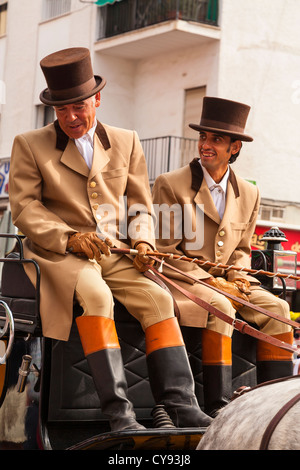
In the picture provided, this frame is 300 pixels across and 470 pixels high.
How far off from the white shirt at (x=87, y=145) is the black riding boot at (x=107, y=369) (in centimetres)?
104

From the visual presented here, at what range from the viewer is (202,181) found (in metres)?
5.34

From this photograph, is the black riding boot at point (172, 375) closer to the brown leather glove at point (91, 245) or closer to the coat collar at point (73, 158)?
the brown leather glove at point (91, 245)

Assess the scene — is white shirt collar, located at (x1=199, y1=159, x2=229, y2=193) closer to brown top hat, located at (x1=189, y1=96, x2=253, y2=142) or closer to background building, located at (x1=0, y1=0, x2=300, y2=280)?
brown top hat, located at (x1=189, y1=96, x2=253, y2=142)

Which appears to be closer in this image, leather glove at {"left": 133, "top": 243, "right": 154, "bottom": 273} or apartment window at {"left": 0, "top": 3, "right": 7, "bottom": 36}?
leather glove at {"left": 133, "top": 243, "right": 154, "bottom": 273}

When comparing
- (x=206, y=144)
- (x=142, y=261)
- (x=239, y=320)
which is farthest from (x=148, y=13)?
(x=239, y=320)

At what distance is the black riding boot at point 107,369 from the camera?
382 centimetres

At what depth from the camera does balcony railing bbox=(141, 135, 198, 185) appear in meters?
18.4

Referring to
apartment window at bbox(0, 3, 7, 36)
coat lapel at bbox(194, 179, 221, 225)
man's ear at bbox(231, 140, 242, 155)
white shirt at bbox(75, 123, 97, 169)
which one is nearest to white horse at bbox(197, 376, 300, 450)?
white shirt at bbox(75, 123, 97, 169)

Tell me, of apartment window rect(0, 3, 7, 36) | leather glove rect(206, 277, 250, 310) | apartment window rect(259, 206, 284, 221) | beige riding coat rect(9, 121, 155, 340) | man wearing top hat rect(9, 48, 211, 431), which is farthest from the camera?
apartment window rect(0, 3, 7, 36)

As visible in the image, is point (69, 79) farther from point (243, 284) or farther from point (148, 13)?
point (148, 13)

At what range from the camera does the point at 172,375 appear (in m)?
4.03

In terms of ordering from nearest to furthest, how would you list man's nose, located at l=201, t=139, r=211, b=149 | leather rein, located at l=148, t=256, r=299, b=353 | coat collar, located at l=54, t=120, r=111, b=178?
leather rein, located at l=148, t=256, r=299, b=353
coat collar, located at l=54, t=120, r=111, b=178
man's nose, located at l=201, t=139, r=211, b=149

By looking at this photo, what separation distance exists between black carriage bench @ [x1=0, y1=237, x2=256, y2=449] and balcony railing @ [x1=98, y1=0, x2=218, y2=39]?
46.9 feet

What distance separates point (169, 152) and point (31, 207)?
45.8 ft
